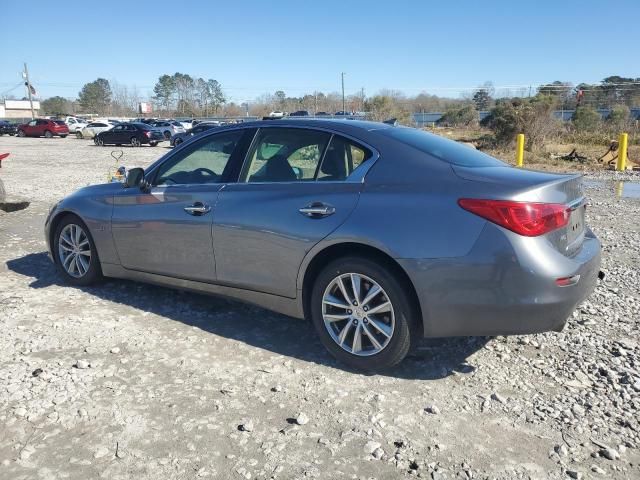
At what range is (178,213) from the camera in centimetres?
448

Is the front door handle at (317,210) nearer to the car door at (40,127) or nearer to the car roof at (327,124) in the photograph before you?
the car roof at (327,124)

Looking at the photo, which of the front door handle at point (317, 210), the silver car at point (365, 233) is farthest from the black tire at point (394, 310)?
the front door handle at point (317, 210)

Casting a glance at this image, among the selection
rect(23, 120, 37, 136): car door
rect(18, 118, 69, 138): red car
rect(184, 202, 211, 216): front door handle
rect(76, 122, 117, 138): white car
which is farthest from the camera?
rect(23, 120, 37, 136): car door

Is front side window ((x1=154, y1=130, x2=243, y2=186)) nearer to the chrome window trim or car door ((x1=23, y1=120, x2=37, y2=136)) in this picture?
the chrome window trim

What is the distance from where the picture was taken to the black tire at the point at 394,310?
3.43 m

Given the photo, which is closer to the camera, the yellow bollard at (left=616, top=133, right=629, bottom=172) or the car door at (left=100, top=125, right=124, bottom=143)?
the yellow bollard at (left=616, top=133, right=629, bottom=172)

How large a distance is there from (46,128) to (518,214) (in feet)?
160

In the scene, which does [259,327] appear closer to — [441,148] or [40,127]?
[441,148]

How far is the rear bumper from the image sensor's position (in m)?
3.13

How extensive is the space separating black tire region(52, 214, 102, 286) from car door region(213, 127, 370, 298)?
1.68 metres

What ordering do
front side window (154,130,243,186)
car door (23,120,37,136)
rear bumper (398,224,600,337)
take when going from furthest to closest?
car door (23,120,37,136) → front side window (154,130,243,186) → rear bumper (398,224,600,337)

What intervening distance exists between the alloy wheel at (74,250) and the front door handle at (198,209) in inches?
58.3

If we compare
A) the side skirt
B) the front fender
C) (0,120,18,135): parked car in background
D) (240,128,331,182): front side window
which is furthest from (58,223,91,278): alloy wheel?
(0,120,18,135): parked car in background

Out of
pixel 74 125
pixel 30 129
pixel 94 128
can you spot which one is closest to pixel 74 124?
pixel 74 125
